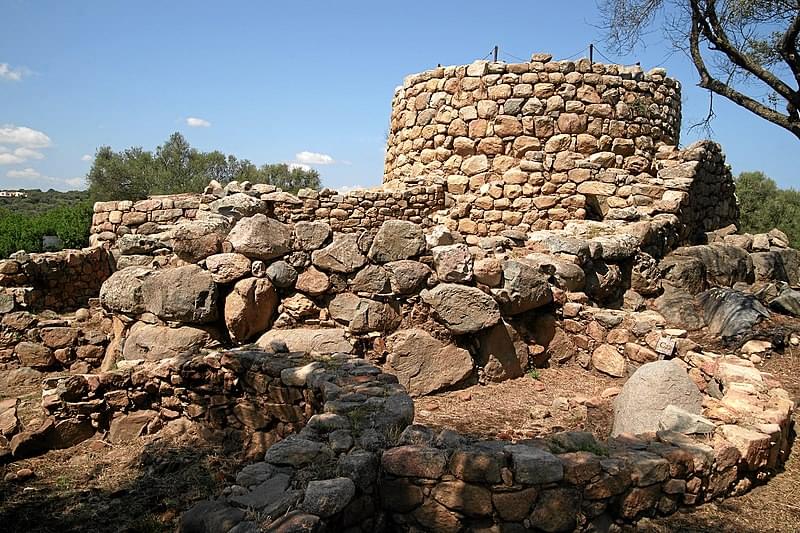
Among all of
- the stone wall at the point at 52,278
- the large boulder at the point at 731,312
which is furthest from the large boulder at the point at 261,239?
the large boulder at the point at 731,312

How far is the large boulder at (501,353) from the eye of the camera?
6.91 meters

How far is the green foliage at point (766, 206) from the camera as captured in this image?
22.8 meters

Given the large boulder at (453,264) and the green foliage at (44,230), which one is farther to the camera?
the green foliage at (44,230)

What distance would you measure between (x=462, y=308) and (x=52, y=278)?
7613mm

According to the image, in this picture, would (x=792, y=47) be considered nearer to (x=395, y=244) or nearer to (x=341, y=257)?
(x=395, y=244)

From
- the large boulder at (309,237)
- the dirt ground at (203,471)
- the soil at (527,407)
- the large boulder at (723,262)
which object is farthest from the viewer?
the large boulder at (723,262)

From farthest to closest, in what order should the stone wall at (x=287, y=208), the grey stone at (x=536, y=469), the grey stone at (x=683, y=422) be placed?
the stone wall at (x=287, y=208)
the grey stone at (x=683, y=422)
the grey stone at (x=536, y=469)

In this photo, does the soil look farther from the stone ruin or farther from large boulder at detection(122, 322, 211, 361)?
large boulder at detection(122, 322, 211, 361)

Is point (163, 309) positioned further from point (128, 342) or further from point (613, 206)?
point (613, 206)

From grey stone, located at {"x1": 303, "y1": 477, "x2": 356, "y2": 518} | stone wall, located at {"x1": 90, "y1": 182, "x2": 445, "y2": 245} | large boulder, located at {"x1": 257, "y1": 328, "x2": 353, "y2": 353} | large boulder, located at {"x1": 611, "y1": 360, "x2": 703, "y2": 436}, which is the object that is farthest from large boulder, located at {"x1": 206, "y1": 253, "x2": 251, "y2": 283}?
large boulder, located at {"x1": 611, "y1": 360, "x2": 703, "y2": 436}

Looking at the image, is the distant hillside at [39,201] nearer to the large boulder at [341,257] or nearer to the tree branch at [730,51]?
the large boulder at [341,257]

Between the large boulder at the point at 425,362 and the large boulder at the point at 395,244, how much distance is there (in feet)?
3.26

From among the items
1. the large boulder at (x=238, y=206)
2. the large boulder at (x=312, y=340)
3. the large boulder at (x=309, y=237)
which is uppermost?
the large boulder at (x=238, y=206)

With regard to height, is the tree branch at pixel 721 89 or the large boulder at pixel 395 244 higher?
the tree branch at pixel 721 89
